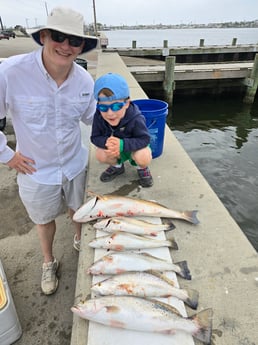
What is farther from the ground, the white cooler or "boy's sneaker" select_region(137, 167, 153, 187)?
"boy's sneaker" select_region(137, 167, 153, 187)

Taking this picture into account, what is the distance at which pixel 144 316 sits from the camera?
1444 millimetres

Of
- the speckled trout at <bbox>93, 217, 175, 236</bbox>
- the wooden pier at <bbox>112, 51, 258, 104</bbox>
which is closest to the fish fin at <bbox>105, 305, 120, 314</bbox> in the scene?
the speckled trout at <bbox>93, 217, 175, 236</bbox>

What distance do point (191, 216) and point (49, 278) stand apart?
1476 millimetres

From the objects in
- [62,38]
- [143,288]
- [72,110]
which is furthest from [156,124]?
[143,288]

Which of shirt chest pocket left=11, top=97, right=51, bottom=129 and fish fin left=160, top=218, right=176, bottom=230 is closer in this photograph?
shirt chest pocket left=11, top=97, right=51, bottom=129

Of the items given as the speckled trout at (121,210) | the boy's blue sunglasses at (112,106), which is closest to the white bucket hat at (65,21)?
the boy's blue sunglasses at (112,106)

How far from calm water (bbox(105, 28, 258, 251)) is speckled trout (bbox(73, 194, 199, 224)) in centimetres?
296

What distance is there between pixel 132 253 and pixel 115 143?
103 cm

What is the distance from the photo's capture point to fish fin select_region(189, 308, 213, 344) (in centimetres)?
142

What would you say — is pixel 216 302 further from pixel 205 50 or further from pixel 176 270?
pixel 205 50

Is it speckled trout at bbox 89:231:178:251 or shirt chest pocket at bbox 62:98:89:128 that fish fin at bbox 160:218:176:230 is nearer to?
speckled trout at bbox 89:231:178:251

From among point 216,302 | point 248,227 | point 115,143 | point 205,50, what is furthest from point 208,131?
point 205,50

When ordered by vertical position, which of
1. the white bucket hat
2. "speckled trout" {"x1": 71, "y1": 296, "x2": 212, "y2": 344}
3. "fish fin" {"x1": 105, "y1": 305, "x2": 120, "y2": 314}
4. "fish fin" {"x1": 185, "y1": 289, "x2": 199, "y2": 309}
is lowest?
"fish fin" {"x1": 185, "y1": 289, "x2": 199, "y2": 309}

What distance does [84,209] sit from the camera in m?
2.26
